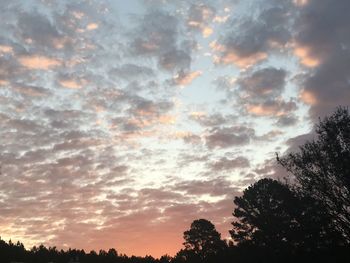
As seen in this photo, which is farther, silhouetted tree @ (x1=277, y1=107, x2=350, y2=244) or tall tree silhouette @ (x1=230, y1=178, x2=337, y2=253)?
tall tree silhouette @ (x1=230, y1=178, x2=337, y2=253)

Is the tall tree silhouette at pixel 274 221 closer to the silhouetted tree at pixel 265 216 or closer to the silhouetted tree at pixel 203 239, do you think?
the silhouetted tree at pixel 265 216

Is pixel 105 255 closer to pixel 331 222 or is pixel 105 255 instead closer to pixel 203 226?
pixel 203 226

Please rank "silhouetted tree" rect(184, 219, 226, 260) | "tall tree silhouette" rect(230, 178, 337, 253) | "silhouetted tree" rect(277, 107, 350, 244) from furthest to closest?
"silhouetted tree" rect(184, 219, 226, 260) → "tall tree silhouette" rect(230, 178, 337, 253) → "silhouetted tree" rect(277, 107, 350, 244)

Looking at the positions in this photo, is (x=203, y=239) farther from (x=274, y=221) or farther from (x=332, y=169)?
(x=332, y=169)

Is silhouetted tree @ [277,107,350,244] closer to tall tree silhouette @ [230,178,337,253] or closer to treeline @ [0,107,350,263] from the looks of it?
treeline @ [0,107,350,263]

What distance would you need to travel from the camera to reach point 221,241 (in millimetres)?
82812

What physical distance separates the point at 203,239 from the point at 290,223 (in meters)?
26.4

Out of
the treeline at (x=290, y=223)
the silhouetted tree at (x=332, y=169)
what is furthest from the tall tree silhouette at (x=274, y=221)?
the silhouetted tree at (x=332, y=169)

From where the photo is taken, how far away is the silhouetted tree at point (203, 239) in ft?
267

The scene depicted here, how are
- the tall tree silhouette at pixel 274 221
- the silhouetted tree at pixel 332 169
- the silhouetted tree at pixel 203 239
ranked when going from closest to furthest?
the silhouetted tree at pixel 332 169 < the tall tree silhouette at pixel 274 221 < the silhouetted tree at pixel 203 239

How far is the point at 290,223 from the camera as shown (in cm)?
6047

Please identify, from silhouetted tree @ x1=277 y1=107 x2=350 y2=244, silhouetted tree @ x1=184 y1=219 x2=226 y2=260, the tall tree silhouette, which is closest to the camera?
silhouetted tree @ x1=277 y1=107 x2=350 y2=244

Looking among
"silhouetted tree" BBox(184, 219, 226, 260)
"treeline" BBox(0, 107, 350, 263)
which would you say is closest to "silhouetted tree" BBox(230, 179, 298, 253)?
"treeline" BBox(0, 107, 350, 263)

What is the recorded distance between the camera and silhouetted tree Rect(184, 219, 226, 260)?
267 feet
